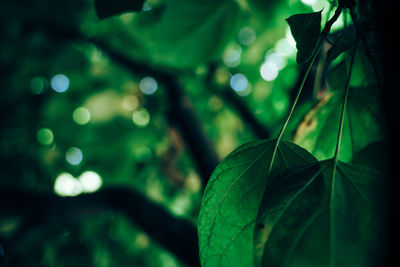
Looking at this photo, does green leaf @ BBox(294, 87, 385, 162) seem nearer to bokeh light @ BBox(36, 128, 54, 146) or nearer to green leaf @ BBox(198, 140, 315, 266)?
green leaf @ BBox(198, 140, 315, 266)

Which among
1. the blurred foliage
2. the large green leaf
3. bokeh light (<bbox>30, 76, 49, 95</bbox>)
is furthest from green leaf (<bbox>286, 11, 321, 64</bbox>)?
bokeh light (<bbox>30, 76, 49, 95</bbox>)

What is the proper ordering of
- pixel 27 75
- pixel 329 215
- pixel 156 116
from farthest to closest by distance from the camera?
pixel 156 116, pixel 27 75, pixel 329 215

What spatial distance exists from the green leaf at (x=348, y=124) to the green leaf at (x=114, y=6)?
1.21 feet

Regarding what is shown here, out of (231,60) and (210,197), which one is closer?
(210,197)

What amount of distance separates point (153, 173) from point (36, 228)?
121 centimetres

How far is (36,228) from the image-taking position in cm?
148

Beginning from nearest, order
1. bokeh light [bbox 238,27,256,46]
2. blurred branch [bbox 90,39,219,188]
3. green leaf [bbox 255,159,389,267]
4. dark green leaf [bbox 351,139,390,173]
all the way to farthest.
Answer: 1. green leaf [bbox 255,159,389,267]
2. dark green leaf [bbox 351,139,390,173]
3. blurred branch [bbox 90,39,219,188]
4. bokeh light [bbox 238,27,256,46]

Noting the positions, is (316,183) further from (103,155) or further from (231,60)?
(231,60)

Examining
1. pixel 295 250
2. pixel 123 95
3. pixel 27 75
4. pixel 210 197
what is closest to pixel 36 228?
pixel 123 95

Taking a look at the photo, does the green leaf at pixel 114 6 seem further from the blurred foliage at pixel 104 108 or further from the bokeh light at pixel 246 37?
the bokeh light at pixel 246 37

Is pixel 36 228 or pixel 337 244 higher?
pixel 337 244

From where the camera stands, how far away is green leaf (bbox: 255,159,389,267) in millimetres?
281

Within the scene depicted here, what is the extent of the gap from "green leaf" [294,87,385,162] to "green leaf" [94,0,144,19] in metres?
0.37

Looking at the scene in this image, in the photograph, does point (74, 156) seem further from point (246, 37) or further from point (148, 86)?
point (246, 37)
